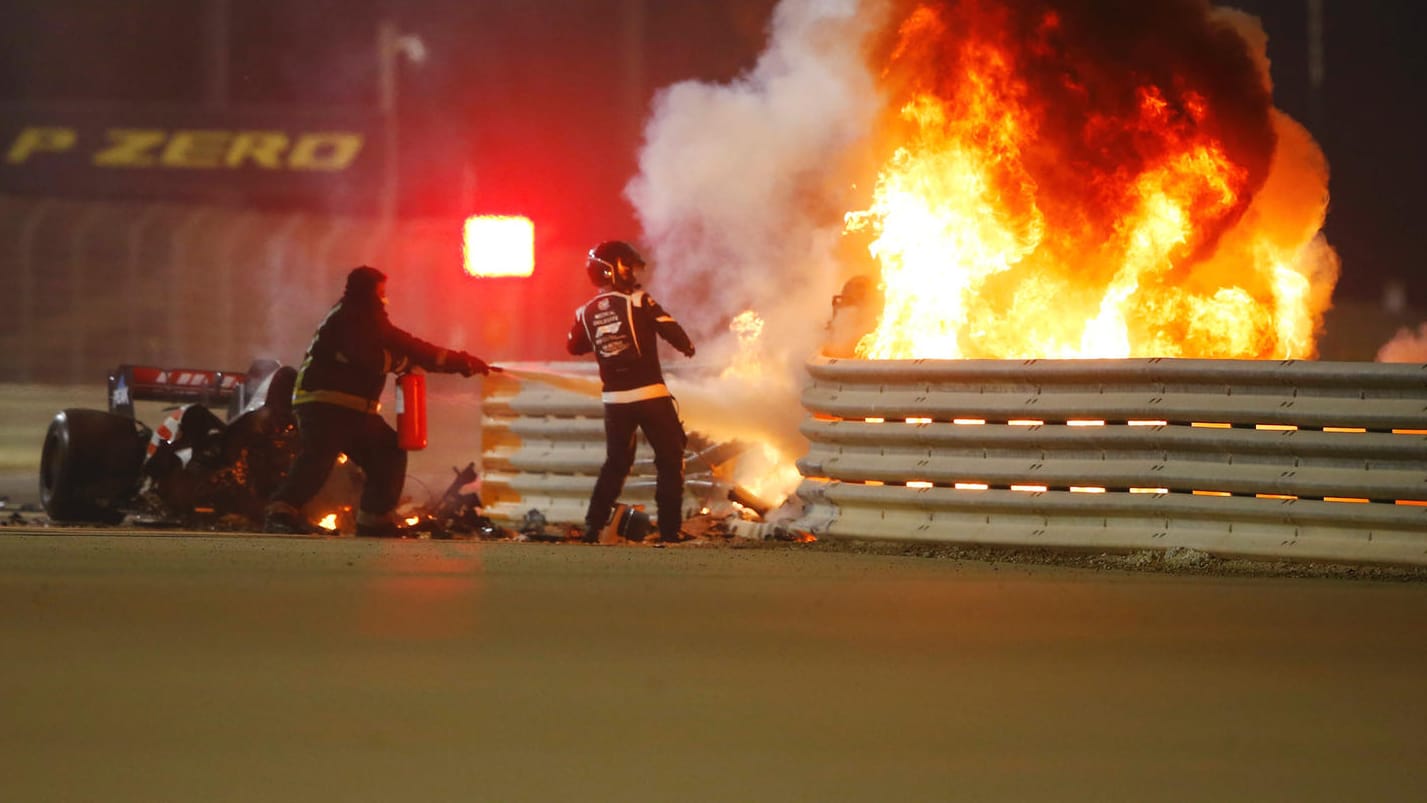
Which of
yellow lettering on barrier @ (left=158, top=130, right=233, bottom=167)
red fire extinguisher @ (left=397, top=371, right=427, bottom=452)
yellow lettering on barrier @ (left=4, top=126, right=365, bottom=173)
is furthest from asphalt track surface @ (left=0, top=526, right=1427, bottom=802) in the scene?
yellow lettering on barrier @ (left=158, top=130, right=233, bottom=167)

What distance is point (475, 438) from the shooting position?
866 inches

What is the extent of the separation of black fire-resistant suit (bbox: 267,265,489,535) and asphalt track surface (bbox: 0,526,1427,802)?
227 centimetres

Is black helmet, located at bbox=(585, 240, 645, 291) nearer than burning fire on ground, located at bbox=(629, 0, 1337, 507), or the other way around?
black helmet, located at bbox=(585, 240, 645, 291)

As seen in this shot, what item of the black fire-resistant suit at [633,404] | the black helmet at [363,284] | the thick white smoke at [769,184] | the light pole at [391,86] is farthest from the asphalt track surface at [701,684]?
the light pole at [391,86]

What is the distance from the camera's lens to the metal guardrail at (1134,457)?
32.4 feet

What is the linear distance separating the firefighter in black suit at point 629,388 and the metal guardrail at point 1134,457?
1.03 metres

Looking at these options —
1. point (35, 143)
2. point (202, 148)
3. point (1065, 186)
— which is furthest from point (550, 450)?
point (35, 143)

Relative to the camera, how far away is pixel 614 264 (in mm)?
12445

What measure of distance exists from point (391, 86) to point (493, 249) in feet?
32.3

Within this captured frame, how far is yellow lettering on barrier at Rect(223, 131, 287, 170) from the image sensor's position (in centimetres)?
2622

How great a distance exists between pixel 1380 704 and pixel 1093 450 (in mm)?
4421

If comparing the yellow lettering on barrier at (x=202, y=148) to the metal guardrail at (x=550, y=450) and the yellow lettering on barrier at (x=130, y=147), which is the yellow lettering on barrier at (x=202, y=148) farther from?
the metal guardrail at (x=550, y=450)

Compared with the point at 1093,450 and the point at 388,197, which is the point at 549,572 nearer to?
the point at 1093,450

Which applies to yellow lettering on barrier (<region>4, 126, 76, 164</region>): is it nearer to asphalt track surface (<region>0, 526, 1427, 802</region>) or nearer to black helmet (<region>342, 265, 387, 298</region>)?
black helmet (<region>342, 265, 387, 298</region>)
